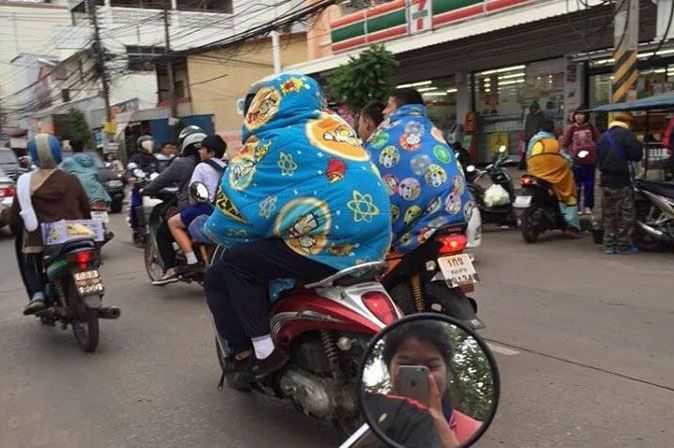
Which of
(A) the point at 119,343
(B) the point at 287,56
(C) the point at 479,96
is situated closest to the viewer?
(A) the point at 119,343

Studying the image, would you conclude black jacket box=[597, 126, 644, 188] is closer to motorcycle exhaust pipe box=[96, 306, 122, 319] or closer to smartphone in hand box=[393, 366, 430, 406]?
motorcycle exhaust pipe box=[96, 306, 122, 319]

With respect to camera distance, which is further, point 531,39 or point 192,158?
point 531,39

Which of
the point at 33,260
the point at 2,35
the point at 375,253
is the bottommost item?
the point at 33,260

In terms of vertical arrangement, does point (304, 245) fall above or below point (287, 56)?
below

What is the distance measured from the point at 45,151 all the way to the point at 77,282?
1.08 meters

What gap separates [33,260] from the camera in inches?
214

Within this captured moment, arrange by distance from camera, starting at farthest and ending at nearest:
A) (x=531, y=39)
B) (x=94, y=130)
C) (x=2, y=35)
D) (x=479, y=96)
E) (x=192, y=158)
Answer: (x=2, y=35)
(x=94, y=130)
(x=479, y=96)
(x=531, y=39)
(x=192, y=158)

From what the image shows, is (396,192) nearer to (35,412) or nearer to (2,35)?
(35,412)

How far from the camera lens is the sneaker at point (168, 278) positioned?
22.7 ft

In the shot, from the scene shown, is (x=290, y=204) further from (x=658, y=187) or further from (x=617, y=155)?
(x=658, y=187)

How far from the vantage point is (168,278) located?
698 centimetres

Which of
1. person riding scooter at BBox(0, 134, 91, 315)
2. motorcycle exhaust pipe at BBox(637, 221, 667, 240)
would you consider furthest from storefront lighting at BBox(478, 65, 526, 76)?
person riding scooter at BBox(0, 134, 91, 315)

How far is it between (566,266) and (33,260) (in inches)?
218

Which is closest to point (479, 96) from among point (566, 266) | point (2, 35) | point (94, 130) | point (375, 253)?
point (566, 266)
